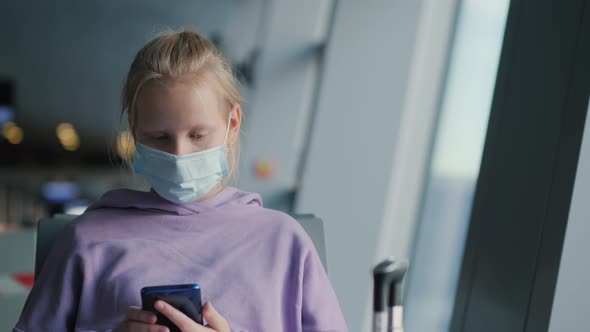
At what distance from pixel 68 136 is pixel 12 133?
705mm

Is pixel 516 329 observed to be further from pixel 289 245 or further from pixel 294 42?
pixel 294 42

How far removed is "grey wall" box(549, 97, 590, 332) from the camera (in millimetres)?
1042

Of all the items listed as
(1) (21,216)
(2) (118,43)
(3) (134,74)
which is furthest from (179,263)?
(1) (21,216)

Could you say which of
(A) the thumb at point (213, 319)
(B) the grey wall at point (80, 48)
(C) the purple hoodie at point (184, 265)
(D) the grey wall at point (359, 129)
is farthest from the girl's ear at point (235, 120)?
(B) the grey wall at point (80, 48)

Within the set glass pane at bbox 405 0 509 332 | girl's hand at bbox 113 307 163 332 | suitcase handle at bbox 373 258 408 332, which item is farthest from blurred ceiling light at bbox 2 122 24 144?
suitcase handle at bbox 373 258 408 332

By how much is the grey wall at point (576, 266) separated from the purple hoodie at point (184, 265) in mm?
381

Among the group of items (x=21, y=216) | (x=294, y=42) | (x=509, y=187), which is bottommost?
(x=21, y=216)

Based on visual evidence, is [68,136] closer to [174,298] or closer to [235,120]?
[235,120]

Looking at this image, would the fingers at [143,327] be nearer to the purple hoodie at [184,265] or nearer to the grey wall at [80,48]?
the purple hoodie at [184,265]

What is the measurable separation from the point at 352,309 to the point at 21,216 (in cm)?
569

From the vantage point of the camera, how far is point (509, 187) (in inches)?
46.9

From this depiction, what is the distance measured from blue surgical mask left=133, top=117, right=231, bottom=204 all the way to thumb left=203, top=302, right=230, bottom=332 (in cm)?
26

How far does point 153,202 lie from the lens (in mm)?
1201

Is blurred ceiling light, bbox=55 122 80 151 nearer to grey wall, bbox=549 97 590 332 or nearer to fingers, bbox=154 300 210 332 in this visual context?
fingers, bbox=154 300 210 332
